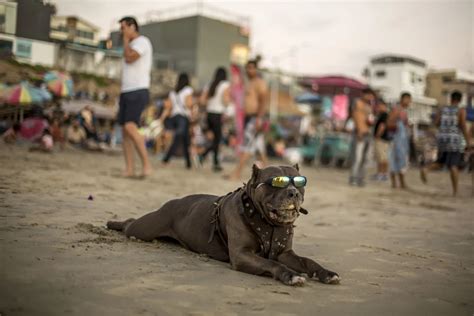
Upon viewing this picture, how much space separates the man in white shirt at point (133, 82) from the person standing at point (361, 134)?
15.0 feet

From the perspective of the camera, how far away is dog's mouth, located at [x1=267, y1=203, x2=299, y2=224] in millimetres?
3107

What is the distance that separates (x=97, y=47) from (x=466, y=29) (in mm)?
5370

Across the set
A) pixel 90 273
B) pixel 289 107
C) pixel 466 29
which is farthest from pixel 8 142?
pixel 289 107

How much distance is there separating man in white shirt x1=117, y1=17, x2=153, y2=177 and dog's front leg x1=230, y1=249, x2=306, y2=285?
4728 mm

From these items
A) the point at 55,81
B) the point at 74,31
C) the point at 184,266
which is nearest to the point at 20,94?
the point at 74,31

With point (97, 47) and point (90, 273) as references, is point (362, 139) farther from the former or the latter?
point (90, 273)

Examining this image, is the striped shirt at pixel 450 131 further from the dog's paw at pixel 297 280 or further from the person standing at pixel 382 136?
the dog's paw at pixel 297 280

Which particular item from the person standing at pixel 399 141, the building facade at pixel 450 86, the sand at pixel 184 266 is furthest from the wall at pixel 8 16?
the person standing at pixel 399 141

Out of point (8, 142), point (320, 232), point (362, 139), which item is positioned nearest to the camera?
point (320, 232)

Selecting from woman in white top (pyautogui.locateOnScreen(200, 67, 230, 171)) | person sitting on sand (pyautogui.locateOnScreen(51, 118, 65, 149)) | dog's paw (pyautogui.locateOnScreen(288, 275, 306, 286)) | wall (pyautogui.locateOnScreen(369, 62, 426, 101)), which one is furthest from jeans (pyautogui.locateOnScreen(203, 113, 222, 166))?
dog's paw (pyautogui.locateOnScreen(288, 275, 306, 286))

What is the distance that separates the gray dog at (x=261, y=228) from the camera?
123 inches

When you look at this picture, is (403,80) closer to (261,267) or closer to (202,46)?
(261,267)

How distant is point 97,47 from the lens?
7.15 meters

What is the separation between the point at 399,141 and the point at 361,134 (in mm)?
1371
